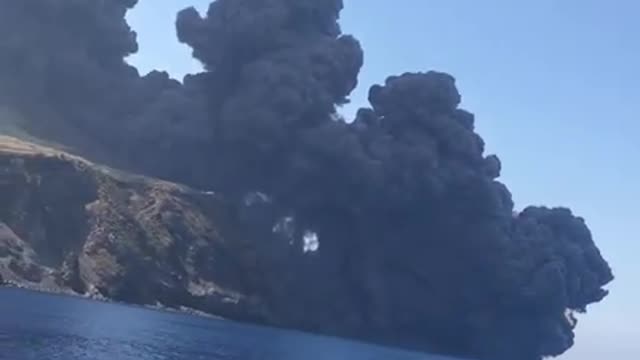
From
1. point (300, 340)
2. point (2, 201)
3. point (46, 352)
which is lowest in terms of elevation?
point (46, 352)

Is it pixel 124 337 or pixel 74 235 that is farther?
pixel 74 235

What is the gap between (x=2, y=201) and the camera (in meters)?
184

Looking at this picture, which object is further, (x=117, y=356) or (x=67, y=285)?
(x=67, y=285)

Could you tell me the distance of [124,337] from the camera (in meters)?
118

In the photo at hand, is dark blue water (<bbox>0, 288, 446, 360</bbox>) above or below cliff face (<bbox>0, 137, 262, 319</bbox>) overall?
below

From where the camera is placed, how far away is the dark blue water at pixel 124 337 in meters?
94.8

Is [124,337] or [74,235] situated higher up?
[74,235]

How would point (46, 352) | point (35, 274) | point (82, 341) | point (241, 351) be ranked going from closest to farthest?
point (46, 352) < point (82, 341) < point (241, 351) < point (35, 274)

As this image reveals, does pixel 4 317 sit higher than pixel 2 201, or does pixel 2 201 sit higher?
pixel 2 201

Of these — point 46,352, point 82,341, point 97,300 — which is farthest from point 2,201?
point 46,352

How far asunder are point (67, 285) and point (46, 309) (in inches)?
1799

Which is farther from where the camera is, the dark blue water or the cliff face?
the cliff face

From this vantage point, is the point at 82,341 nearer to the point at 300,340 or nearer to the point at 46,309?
the point at 46,309

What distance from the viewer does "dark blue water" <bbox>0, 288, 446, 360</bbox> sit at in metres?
94.8
